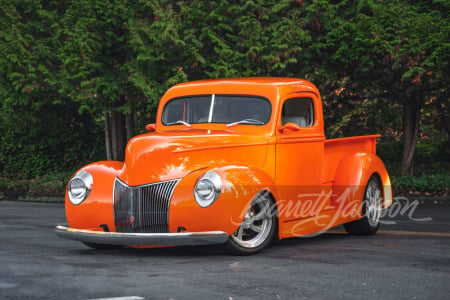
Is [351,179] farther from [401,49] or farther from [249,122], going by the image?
[401,49]

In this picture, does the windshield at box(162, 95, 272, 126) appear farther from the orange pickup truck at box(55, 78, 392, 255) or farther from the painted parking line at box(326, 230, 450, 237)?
the painted parking line at box(326, 230, 450, 237)

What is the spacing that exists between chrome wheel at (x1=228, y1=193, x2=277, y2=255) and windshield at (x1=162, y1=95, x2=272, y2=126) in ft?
4.32

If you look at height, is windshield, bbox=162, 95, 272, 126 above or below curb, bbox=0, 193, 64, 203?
above

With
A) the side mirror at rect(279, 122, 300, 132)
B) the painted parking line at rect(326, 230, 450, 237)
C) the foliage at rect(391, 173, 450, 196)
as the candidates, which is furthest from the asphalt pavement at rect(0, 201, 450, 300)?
the foliage at rect(391, 173, 450, 196)

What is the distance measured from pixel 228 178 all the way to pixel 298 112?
241 centimetres

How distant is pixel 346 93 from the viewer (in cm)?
2161

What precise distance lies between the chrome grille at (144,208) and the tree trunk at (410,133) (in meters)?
12.3

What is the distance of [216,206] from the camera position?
8.16 m

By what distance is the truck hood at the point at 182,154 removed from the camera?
8570mm

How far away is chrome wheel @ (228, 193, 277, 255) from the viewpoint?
8.55 meters

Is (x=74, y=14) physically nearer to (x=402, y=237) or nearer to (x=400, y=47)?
(x=400, y=47)

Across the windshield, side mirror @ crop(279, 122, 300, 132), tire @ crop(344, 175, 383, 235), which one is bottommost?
tire @ crop(344, 175, 383, 235)

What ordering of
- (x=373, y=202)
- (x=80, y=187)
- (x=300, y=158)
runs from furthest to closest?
(x=373, y=202) < (x=300, y=158) < (x=80, y=187)

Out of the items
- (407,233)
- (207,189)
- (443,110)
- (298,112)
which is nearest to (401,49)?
(443,110)
